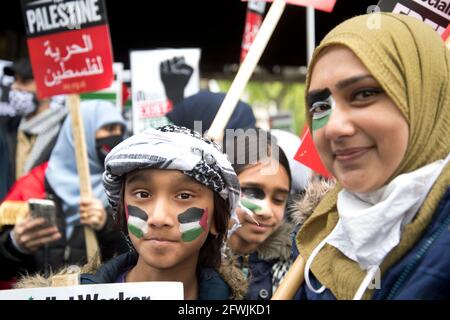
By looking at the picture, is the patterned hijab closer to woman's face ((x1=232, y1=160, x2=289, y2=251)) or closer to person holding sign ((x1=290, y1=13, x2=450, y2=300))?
woman's face ((x1=232, y1=160, x2=289, y2=251))

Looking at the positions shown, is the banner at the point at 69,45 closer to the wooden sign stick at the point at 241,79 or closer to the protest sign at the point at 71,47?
the protest sign at the point at 71,47

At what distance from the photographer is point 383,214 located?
1293 millimetres

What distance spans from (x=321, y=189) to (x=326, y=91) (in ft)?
1.32

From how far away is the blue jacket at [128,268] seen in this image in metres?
1.67

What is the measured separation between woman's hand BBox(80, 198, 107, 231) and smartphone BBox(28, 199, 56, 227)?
139 millimetres

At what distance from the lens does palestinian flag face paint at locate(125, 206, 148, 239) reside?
1.59 meters

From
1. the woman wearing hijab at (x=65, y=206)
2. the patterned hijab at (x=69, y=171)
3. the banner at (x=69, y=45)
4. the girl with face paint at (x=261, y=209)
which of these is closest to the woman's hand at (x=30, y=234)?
the woman wearing hijab at (x=65, y=206)

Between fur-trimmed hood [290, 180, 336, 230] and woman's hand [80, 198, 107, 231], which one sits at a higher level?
fur-trimmed hood [290, 180, 336, 230]

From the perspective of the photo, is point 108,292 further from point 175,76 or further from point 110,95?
point 110,95

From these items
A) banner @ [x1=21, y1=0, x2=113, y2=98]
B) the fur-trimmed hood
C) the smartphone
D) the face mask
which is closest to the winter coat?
the fur-trimmed hood

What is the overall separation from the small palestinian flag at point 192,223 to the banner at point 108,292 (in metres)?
0.12

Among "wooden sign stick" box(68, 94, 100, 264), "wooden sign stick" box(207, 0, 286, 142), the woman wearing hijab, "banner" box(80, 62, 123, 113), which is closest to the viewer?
"wooden sign stick" box(207, 0, 286, 142)

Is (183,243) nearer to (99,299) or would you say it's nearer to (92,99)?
(99,299)

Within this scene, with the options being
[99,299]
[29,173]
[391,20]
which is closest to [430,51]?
[391,20]
